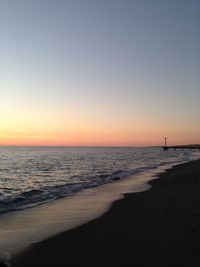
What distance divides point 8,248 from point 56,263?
1.76 metres

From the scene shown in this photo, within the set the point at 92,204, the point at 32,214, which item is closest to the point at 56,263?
the point at 32,214

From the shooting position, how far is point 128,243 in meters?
8.66

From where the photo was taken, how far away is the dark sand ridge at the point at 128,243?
292 inches

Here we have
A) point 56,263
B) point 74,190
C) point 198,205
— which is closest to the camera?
point 56,263

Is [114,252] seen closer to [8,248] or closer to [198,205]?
[8,248]

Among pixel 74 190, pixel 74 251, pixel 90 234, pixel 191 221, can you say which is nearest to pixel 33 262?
pixel 74 251

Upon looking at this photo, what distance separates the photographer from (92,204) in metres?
16.3

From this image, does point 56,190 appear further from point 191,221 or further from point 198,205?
point 191,221

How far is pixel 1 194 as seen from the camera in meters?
20.0

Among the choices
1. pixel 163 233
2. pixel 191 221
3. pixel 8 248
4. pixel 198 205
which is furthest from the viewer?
pixel 198 205

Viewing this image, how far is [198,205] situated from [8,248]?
7837 millimetres

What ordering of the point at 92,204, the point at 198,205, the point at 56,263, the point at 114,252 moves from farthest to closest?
the point at 92,204, the point at 198,205, the point at 114,252, the point at 56,263

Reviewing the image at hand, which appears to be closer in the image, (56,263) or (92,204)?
(56,263)

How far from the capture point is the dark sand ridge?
7.42 metres
